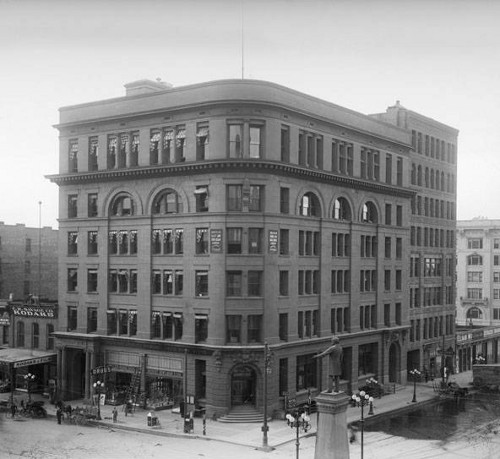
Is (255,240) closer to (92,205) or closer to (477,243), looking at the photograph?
(92,205)

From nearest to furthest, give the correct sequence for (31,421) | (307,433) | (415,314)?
(307,433), (31,421), (415,314)

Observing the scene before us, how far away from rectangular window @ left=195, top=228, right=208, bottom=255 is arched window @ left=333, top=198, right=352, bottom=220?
13172mm

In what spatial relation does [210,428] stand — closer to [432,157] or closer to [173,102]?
[173,102]

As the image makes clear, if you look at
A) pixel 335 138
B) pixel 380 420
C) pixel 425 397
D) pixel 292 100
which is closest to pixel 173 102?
pixel 292 100

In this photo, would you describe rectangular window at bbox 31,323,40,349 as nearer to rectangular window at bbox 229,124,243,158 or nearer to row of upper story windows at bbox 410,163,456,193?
rectangular window at bbox 229,124,243,158

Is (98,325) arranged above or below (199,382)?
above

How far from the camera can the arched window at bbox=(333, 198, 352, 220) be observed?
6031 cm

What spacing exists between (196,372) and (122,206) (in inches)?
590

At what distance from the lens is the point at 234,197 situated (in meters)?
51.4

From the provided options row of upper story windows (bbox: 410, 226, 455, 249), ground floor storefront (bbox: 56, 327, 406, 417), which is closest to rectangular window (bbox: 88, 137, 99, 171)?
ground floor storefront (bbox: 56, 327, 406, 417)

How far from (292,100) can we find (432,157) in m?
28.2

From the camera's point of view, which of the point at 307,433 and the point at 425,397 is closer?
the point at 307,433

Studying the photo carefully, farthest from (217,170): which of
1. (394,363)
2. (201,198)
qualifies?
(394,363)

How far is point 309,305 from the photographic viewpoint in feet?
184
